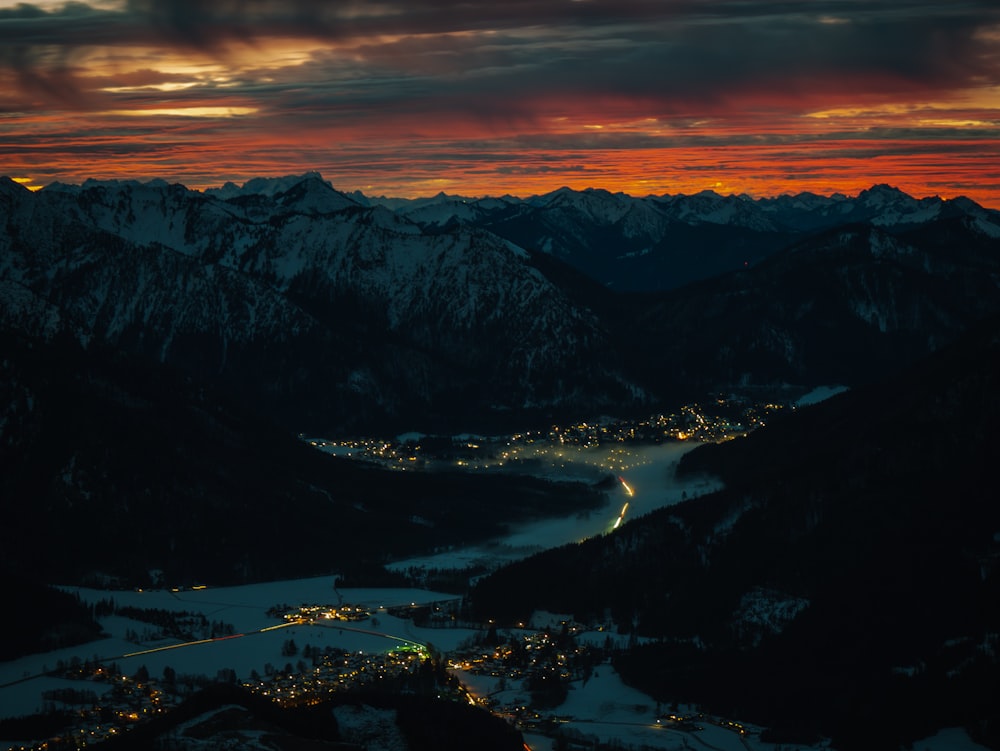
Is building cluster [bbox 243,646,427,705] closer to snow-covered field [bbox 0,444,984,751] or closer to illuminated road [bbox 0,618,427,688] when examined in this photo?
→ snow-covered field [bbox 0,444,984,751]

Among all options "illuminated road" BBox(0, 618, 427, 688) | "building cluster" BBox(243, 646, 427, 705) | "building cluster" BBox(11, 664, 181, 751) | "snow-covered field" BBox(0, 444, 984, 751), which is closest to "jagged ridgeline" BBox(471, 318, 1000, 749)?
"snow-covered field" BBox(0, 444, 984, 751)

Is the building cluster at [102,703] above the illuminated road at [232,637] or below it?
above

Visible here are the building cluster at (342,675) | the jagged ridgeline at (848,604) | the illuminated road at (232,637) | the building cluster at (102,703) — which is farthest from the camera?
the illuminated road at (232,637)

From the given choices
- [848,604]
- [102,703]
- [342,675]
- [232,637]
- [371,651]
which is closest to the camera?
[102,703]

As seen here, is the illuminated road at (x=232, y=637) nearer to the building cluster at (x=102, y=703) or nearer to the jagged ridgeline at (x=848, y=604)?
the building cluster at (x=102, y=703)

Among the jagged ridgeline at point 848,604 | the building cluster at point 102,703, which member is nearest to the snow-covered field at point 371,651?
the building cluster at point 102,703

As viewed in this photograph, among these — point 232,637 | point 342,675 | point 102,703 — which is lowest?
point 232,637

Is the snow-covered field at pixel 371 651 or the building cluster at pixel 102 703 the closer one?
the building cluster at pixel 102 703

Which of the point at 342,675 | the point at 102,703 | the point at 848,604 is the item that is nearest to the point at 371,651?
the point at 342,675

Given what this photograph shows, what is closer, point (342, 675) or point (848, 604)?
point (342, 675)

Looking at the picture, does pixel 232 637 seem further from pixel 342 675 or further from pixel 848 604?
pixel 848 604

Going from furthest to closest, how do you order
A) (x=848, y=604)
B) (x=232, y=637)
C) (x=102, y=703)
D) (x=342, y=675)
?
1. (x=232, y=637)
2. (x=848, y=604)
3. (x=342, y=675)
4. (x=102, y=703)
